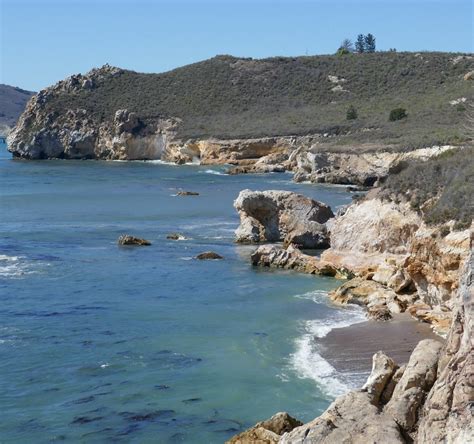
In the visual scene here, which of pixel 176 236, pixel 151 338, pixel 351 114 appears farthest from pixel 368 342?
pixel 351 114

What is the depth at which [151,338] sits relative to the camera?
20219 millimetres

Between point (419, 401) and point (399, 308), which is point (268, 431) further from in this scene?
point (399, 308)

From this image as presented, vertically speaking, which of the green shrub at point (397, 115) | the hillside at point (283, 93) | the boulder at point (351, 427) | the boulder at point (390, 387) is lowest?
the boulder at point (351, 427)

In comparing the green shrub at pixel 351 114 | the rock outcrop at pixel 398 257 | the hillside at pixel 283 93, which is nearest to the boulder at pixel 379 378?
the rock outcrop at pixel 398 257

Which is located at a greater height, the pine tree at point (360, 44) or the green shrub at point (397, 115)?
the pine tree at point (360, 44)

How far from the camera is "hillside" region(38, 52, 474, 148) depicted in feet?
296

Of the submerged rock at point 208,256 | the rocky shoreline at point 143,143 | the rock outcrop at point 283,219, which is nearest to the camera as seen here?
the submerged rock at point 208,256

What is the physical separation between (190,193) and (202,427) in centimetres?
4314

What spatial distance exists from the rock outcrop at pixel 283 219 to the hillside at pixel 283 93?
47.0 metres

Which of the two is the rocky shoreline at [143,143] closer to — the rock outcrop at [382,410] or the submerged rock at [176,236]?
the submerged rock at [176,236]

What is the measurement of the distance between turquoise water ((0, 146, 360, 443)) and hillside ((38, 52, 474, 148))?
51.2 metres

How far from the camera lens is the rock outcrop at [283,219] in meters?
33.4

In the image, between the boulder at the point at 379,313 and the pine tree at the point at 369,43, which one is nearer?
the boulder at the point at 379,313

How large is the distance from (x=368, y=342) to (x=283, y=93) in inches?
3710
